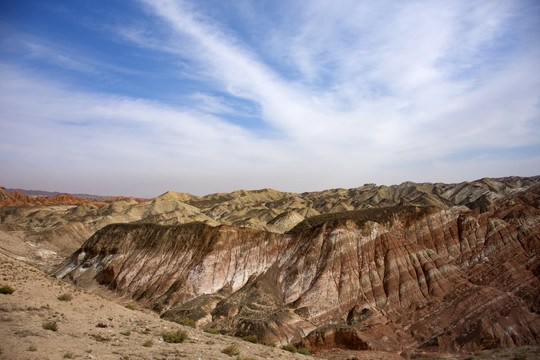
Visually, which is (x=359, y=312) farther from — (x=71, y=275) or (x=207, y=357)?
(x=71, y=275)

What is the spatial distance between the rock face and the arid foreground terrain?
157 mm

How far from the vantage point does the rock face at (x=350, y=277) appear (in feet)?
113

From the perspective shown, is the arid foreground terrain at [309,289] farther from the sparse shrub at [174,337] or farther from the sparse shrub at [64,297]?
the sparse shrub at [174,337]

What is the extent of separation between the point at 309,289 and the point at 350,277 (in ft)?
17.3

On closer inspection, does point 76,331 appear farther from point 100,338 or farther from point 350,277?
point 350,277

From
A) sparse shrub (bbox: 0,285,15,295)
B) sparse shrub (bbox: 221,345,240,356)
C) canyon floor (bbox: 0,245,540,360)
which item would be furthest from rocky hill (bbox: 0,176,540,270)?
sparse shrub (bbox: 221,345,240,356)

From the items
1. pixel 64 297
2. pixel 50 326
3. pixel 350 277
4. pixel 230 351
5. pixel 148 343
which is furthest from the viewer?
pixel 350 277

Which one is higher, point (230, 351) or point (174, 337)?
point (174, 337)

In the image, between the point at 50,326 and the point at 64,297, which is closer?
the point at 50,326

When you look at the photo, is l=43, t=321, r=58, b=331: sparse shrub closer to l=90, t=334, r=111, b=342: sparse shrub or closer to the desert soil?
the desert soil

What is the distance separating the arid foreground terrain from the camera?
60.0 feet

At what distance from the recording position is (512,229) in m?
48.9

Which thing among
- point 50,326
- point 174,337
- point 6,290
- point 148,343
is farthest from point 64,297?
point 148,343

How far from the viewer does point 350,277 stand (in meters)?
43.1
